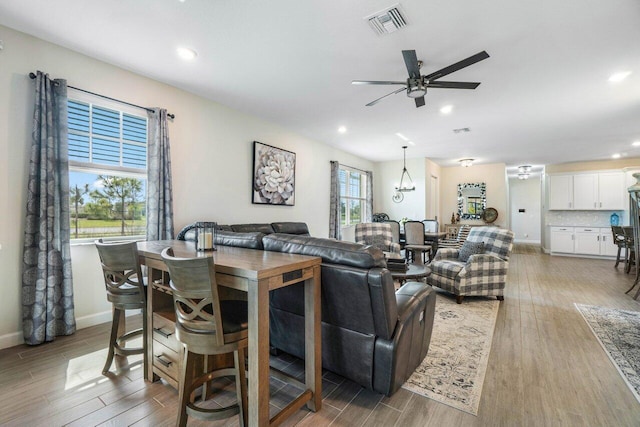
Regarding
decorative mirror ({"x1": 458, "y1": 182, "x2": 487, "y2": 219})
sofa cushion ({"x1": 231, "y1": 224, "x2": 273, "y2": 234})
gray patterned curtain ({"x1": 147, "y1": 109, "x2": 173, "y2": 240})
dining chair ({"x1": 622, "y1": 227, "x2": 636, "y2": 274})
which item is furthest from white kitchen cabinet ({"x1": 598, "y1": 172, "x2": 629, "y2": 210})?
gray patterned curtain ({"x1": 147, "y1": 109, "x2": 173, "y2": 240})

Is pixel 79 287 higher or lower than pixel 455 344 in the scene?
higher

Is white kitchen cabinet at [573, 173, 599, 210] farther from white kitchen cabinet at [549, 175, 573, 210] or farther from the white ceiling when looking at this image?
the white ceiling

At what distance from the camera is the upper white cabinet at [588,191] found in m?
7.31

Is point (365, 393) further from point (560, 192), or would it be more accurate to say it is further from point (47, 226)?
point (560, 192)

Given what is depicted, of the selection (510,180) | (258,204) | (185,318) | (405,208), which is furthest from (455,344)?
(510,180)

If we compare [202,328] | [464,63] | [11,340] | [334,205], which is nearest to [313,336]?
[202,328]

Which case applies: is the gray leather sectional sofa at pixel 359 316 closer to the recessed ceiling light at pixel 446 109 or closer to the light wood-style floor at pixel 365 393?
the light wood-style floor at pixel 365 393

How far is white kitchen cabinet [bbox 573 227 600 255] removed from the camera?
24.3 ft

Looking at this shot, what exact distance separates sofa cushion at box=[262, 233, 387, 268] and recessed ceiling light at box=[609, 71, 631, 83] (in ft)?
11.9

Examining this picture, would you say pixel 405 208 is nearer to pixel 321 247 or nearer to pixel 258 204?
pixel 258 204

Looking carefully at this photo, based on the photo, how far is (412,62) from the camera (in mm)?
2477

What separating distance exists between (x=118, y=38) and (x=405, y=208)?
280 inches

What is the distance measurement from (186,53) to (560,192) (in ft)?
32.0

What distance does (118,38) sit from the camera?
8.39ft
